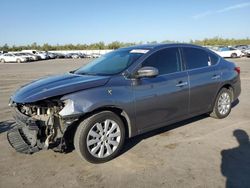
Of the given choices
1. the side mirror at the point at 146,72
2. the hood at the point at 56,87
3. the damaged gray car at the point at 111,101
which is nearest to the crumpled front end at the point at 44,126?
the damaged gray car at the point at 111,101

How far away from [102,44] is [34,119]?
87285mm

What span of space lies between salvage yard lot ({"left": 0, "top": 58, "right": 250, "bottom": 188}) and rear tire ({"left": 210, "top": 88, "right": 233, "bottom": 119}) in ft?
2.61

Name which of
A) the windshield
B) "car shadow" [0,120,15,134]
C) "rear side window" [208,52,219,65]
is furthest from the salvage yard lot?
"rear side window" [208,52,219,65]

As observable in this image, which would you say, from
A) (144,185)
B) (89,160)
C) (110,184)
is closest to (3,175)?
(89,160)

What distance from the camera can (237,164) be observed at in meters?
4.09

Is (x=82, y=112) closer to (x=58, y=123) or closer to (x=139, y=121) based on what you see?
(x=58, y=123)

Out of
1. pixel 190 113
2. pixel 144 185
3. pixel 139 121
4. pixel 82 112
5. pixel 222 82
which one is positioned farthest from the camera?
pixel 222 82

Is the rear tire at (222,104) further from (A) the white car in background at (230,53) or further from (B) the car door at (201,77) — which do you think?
(A) the white car in background at (230,53)

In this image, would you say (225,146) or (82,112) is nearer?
Answer: (82,112)

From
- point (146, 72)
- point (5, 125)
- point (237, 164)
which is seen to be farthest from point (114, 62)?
point (5, 125)

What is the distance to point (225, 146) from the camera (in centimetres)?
481

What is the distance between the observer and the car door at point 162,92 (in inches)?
181

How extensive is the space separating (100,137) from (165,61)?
1.87 m

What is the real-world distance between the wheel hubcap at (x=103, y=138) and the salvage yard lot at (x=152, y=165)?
0.65 ft
